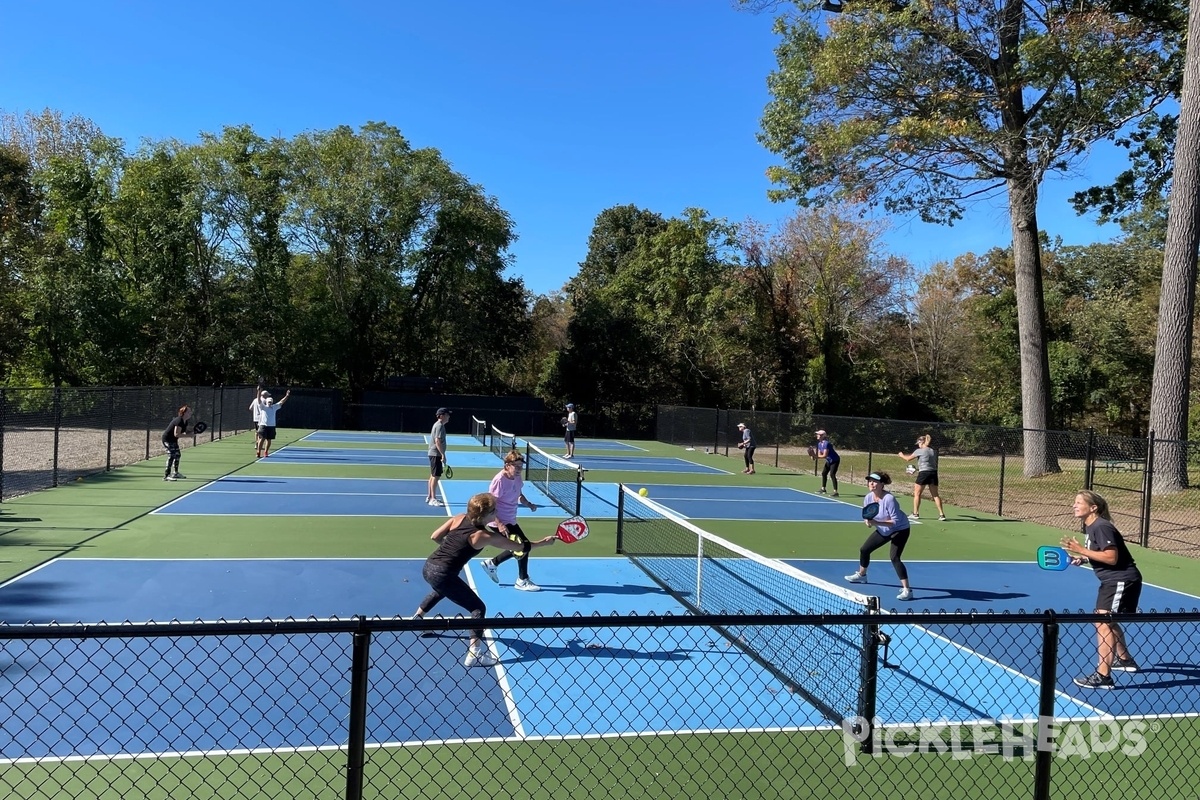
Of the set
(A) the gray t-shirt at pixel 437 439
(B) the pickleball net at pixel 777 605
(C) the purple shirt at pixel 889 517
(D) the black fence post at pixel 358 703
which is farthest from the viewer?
(A) the gray t-shirt at pixel 437 439

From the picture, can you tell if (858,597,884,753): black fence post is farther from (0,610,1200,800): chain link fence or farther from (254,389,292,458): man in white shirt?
(254,389,292,458): man in white shirt

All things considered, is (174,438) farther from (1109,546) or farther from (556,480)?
(1109,546)

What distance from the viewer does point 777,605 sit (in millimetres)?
9156

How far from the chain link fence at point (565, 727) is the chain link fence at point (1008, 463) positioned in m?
10.9

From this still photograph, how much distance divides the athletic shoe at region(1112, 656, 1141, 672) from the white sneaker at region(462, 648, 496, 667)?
18.6ft

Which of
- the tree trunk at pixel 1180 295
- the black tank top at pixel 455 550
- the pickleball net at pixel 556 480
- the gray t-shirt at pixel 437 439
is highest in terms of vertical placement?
the tree trunk at pixel 1180 295

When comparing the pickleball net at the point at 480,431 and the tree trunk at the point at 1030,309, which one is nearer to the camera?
the tree trunk at the point at 1030,309

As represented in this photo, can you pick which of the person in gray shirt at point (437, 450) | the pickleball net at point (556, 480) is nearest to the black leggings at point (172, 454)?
the person in gray shirt at point (437, 450)

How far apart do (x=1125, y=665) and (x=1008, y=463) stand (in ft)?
90.0

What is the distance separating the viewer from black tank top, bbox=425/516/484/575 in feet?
23.6

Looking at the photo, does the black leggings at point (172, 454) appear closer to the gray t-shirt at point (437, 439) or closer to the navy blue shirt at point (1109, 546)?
the gray t-shirt at point (437, 439)

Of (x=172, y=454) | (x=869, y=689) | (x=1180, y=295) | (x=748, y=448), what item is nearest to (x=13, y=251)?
(x=172, y=454)

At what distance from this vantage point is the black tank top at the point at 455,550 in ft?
23.6

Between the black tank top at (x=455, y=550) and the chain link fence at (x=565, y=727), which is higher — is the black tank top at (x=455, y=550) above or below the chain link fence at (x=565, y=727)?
above
